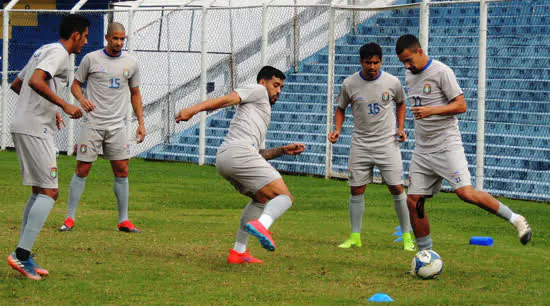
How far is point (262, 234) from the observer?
7938 mm

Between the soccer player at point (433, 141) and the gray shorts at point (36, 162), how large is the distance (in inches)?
116

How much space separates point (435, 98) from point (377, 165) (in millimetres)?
1624

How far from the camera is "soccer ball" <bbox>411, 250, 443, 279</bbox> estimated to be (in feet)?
27.7

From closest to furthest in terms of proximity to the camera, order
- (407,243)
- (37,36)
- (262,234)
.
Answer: (262,234) < (407,243) < (37,36)

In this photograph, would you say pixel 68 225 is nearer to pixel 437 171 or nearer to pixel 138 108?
pixel 138 108

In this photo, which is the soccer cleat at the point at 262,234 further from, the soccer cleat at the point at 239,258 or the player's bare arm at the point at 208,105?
the soccer cleat at the point at 239,258

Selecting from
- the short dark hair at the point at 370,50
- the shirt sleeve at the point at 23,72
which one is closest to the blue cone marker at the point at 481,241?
the short dark hair at the point at 370,50

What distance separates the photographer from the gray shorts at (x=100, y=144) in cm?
1116

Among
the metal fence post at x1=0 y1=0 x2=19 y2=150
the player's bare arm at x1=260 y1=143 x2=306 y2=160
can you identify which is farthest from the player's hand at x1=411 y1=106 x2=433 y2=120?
the metal fence post at x1=0 y1=0 x2=19 y2=150

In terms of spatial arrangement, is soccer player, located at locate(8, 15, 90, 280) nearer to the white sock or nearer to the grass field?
the grass field

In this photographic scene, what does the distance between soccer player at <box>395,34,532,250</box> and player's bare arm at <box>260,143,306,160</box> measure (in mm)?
988

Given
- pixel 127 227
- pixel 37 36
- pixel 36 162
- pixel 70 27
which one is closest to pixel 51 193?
pixel 36 162

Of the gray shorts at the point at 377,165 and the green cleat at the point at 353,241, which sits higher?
the gray shorts at the point at 377,165

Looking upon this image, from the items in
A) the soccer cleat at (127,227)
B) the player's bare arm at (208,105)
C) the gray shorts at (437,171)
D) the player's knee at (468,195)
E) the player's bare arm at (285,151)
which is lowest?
the soccer cleat at (127,227)
